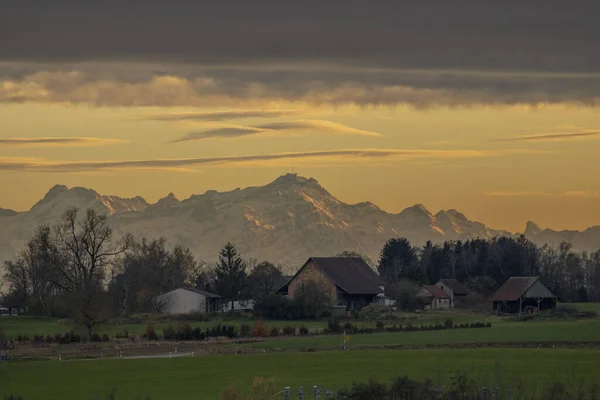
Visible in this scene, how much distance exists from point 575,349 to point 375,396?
3340 cm

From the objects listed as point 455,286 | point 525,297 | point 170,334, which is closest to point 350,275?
point 525,297

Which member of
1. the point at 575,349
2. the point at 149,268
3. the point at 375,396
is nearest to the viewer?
the point at 375,396

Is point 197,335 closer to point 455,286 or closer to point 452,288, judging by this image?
point 452,288

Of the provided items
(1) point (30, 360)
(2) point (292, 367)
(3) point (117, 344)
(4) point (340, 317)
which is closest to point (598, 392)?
(2) point (292, 367)

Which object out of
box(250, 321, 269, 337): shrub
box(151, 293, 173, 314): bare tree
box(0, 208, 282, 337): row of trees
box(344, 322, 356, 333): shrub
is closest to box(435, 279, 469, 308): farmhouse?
box(0, 208, 282, 337): row of trees

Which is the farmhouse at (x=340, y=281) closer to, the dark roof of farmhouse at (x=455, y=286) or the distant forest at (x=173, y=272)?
the distant forest at (x=173, y=272)

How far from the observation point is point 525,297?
436 feet

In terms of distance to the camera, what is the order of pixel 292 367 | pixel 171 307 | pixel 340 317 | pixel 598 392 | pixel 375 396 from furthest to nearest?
1. pixel 171 307
2. pixel 340 317
3. pixel 292 367
4. pixel 598 392
5. pixel 375 396

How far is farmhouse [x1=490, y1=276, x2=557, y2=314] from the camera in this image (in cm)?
13288

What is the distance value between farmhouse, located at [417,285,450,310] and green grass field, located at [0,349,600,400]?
66719 millimetres

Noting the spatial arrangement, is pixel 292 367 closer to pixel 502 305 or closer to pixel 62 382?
pixel 62 382

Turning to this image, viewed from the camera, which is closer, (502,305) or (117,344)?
(117,344)

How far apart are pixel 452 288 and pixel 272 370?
293 feet

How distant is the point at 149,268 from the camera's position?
15725 cm
